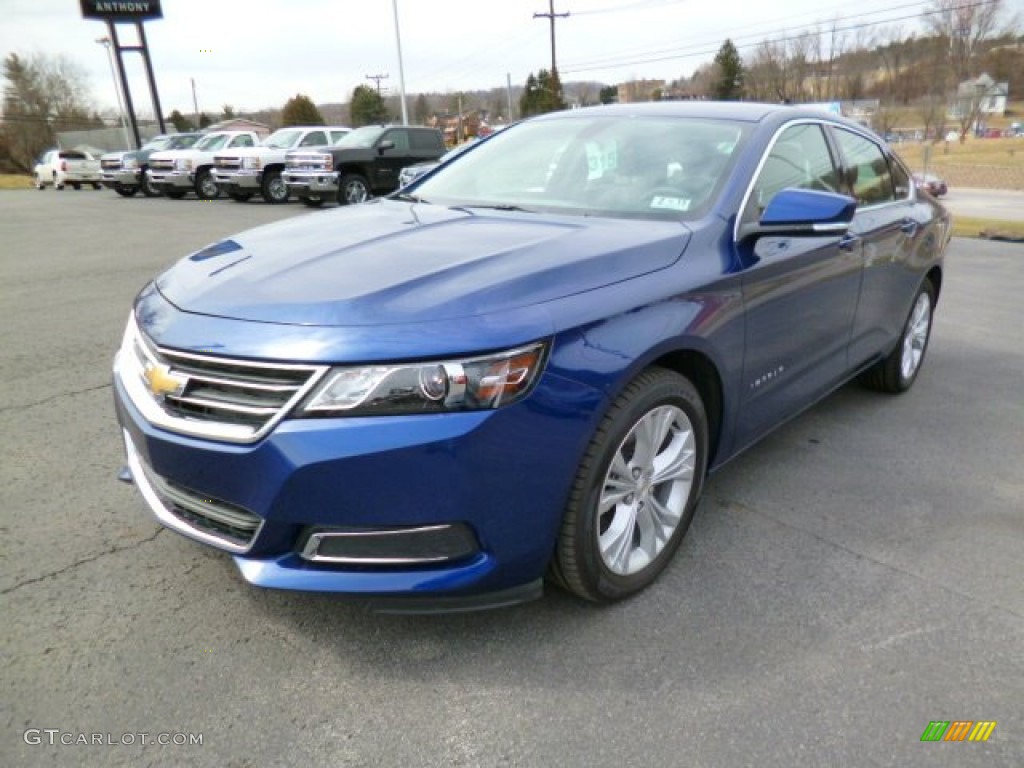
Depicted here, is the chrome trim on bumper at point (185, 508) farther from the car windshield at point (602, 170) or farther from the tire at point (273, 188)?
the tire at point (273, 188)

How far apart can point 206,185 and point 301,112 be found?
62.0 m

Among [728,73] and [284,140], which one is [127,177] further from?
[728,73]

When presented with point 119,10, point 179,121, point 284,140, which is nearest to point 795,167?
point 284,140

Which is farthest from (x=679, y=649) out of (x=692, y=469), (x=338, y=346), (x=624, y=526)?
(x=338, y=346)

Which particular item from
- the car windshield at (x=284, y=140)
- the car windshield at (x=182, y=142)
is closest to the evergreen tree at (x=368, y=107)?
the car windshield at (x=182, y=142)

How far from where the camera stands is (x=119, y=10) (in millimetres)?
39375

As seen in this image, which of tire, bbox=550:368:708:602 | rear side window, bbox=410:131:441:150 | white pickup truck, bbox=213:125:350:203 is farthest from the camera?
white pickup truck, bbox=213:125:350:203

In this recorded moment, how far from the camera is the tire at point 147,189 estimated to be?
74.6ft

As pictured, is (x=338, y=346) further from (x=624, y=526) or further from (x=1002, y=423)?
(x=1002, y=423)

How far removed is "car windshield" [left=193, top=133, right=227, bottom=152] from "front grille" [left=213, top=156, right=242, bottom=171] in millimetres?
2452

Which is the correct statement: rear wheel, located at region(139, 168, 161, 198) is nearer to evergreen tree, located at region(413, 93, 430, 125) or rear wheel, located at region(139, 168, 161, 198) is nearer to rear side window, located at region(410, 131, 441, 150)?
rear side window, located at region(410, 131, 441, 150)

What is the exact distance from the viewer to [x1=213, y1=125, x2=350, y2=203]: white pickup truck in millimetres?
18344

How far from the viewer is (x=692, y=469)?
2.77 m

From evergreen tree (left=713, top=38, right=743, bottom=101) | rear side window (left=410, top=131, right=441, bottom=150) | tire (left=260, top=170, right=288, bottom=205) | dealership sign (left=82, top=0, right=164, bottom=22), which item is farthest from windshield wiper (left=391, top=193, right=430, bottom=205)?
evergreen tree (left=713, top=38, right=743, bottom=101)
